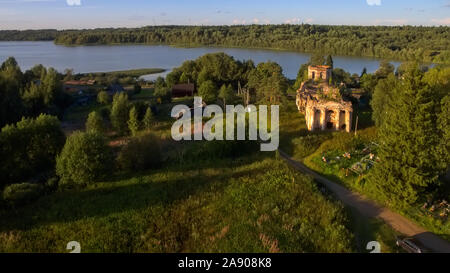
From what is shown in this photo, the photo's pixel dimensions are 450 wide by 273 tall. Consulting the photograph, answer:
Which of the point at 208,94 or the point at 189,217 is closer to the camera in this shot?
the point at 189,217

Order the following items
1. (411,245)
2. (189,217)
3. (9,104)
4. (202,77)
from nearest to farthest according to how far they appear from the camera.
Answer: (411,245) → (189,217) → (9,104) → (202,77)

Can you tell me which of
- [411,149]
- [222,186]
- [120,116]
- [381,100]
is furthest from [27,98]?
[411,149]

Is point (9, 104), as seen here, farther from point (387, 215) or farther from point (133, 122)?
point (387, 215)

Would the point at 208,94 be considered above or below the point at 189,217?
above

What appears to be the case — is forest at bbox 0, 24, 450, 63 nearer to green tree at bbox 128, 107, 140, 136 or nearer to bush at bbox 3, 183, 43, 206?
green tree at bbox 128, 107, 140, 136

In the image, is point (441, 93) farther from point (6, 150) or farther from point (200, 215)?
point (6, 150)

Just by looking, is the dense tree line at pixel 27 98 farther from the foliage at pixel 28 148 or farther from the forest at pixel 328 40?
the forest at pixel 328 40
